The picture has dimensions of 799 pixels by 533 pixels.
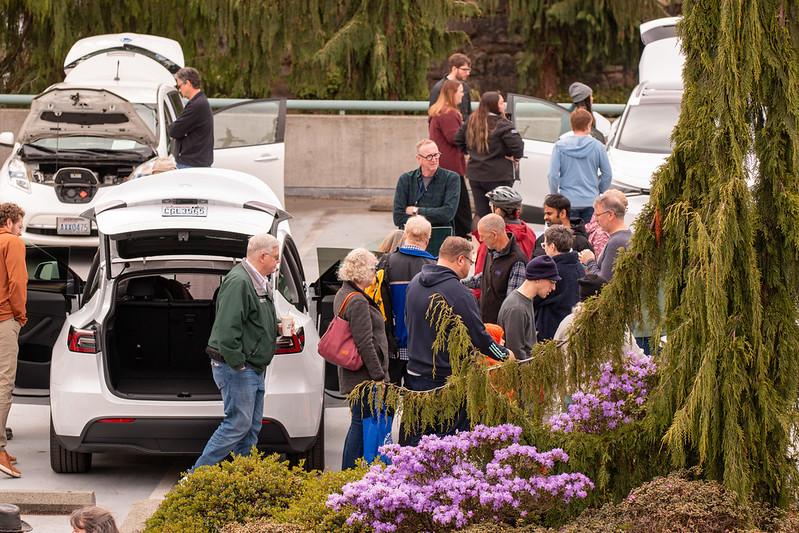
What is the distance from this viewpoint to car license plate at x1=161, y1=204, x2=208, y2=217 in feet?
24.0

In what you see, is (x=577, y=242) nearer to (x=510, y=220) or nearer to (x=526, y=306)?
(x=510, y=220)

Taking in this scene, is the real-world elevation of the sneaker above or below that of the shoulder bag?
below

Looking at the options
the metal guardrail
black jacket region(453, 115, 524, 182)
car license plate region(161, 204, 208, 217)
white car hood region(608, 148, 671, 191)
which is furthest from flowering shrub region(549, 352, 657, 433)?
the metal guardrail

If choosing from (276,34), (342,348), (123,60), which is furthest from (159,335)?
(276,34)

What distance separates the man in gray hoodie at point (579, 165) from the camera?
11.3 metres

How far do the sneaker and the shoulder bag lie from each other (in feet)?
7.73

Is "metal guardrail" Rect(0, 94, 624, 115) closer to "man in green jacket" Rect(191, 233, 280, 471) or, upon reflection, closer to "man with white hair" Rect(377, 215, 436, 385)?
"man with white hair" Rect(377, 215, 436, 385)

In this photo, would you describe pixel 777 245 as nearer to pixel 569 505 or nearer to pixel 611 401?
pixel 611 401

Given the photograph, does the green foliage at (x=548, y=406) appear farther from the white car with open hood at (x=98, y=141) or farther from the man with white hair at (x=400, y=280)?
the white car with open hood at (x=98, y=141)

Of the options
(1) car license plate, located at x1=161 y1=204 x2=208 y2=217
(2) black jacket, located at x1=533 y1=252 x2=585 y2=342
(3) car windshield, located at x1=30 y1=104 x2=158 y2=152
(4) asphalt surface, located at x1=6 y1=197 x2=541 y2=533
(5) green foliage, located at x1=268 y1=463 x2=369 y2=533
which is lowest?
(4) asphalt surface, located at x1=6 y1=197 x2=541 y2=533

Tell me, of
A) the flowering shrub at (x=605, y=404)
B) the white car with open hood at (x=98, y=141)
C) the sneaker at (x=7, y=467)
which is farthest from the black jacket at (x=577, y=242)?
the white car with open hood at (x=98, y=141)

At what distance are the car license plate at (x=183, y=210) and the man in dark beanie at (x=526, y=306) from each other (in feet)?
7.04

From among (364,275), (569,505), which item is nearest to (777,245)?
(569,505)

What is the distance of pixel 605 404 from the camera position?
5.59 meters
